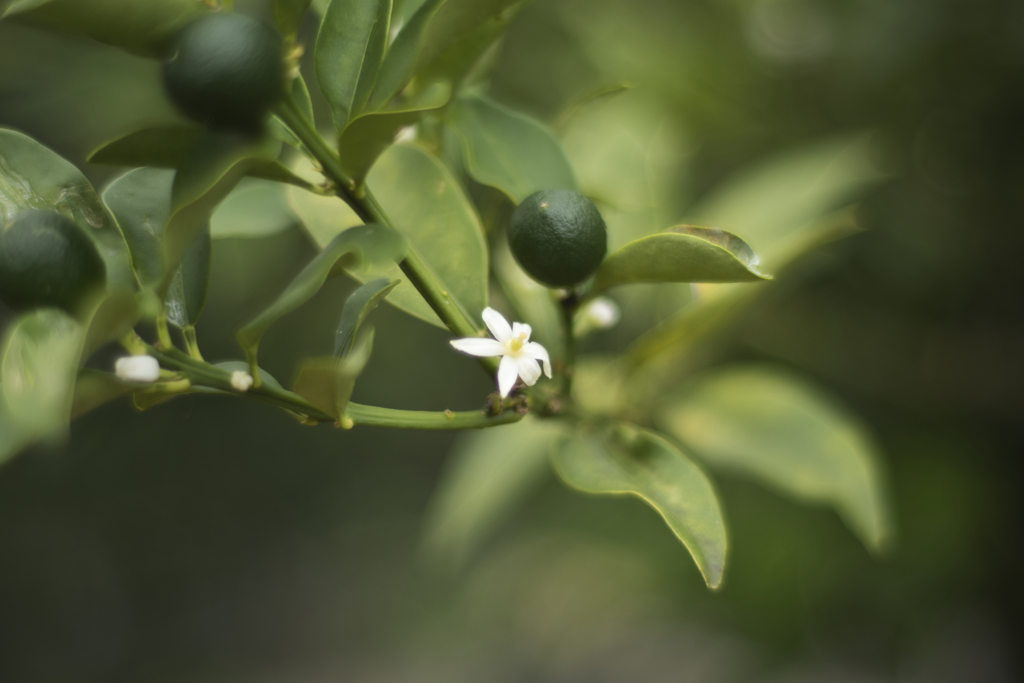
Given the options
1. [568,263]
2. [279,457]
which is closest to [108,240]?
[568,263]

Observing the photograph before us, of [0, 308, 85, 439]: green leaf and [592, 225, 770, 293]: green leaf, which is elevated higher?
[592, 225, 770, 293]: green leaf

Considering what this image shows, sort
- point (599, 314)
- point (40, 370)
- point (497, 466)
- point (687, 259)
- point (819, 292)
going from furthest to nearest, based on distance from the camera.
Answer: point (819, 292)
point (497, 466)
point (599, 314)
point (687, 259)
point (40, 370)

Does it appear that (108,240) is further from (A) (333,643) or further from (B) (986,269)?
(A) (333,643)

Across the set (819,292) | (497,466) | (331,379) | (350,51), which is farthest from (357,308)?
(819,292)

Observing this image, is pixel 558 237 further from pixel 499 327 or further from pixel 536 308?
pixel 536 308

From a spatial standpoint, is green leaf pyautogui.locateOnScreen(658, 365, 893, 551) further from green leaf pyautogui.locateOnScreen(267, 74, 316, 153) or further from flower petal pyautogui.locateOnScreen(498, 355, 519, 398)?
green leaf pyautogui.locateOnScreen(267, 74, 316, 153)

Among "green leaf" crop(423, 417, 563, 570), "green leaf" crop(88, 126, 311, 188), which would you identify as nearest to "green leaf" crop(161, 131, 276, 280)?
"green leaf" crop(88, 126, 311, 188)

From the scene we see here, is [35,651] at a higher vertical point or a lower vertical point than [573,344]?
lower
